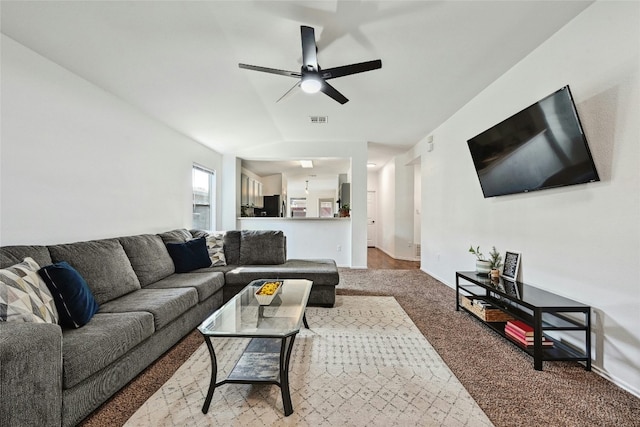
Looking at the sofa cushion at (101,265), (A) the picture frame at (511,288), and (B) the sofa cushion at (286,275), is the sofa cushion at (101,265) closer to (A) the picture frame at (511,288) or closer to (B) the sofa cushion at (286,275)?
(B) the sofa cushion at (286,275)

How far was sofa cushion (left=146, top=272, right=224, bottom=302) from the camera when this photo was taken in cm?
266

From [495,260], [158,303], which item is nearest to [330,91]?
[158,303]

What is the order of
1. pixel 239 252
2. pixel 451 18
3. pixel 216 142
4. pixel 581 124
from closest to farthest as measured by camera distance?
pixel 581 124 < pixel 451 18 < pixel 239 252 < pixel 216 142

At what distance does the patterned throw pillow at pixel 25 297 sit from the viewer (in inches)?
54.0

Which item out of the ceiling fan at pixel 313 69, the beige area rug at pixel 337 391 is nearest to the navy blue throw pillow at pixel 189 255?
the beige area rug at pixel 337 391

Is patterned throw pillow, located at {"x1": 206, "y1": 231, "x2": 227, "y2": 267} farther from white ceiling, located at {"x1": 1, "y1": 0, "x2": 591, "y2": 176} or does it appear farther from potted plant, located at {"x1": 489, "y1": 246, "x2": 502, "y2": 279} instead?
A: potted plant, located at {"x1": 489, "y1": 246, "x2": 502, "y2": 279}

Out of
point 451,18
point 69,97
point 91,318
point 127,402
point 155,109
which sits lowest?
point 127,402

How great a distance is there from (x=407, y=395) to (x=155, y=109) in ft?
12.7

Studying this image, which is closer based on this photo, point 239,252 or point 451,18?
point 451,18

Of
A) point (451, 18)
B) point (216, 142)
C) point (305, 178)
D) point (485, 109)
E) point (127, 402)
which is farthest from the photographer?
point (305, 178)

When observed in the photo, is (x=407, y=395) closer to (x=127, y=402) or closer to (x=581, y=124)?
(x=127, y=402)

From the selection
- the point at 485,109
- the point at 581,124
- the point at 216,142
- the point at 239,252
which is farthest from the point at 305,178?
the point at 581,124

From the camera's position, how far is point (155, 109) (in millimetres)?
3383

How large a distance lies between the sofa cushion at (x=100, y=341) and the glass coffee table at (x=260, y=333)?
0.48m
